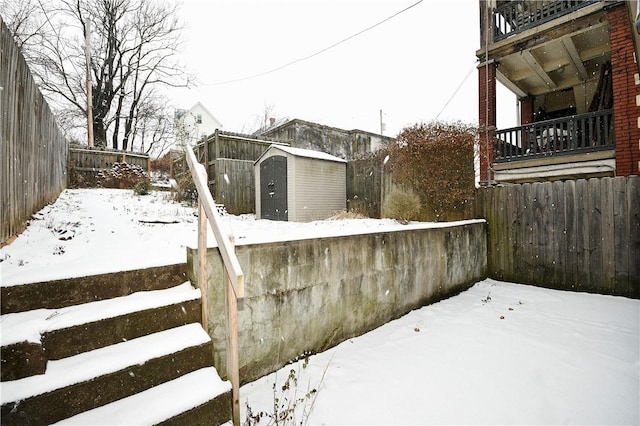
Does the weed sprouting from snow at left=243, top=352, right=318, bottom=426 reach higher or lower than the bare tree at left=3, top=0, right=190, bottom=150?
lower

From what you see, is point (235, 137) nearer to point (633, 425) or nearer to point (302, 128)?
point (302, 128)

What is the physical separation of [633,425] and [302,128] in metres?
15.0

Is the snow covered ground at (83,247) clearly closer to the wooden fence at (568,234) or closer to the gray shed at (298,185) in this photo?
the wooden fence at (568,234)

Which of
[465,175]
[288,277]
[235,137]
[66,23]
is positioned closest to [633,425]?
[288,277]

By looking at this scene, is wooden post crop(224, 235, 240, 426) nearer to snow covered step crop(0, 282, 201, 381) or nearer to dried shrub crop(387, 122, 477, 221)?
snow covered step crop(0, 282, 201, 381)

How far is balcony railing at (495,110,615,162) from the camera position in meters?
6.54

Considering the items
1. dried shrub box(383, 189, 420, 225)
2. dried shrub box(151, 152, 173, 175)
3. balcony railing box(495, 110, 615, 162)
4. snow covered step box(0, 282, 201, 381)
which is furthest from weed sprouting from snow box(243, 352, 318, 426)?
dried shrub box(151, 152, 173, 175)

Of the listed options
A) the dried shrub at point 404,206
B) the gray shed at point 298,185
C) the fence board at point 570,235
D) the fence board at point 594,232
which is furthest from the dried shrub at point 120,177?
the fence board at point 594,232

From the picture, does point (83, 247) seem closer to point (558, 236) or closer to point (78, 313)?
point (78, 313)

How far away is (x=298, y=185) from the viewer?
8516 millimetres

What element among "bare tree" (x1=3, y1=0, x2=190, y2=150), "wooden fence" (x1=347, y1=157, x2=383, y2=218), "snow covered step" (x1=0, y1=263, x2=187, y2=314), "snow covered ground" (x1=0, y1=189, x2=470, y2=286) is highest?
"bare tree" (x1=3, y1=0, x2=190, y2=150)

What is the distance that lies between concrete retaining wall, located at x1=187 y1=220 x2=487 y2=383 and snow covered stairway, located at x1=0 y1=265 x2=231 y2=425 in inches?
14.1

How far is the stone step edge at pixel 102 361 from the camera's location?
145cm

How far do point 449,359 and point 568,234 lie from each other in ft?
11.7
